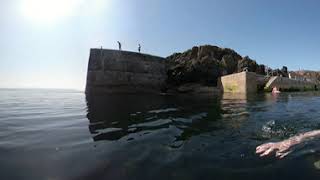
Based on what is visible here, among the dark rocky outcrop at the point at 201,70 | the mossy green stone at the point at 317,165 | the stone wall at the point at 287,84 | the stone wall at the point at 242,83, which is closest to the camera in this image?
the mossy green stone at the point at 317,165

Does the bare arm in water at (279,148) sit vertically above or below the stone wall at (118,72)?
below

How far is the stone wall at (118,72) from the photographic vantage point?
32156 millimetres

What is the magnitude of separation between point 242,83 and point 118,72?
1448cm

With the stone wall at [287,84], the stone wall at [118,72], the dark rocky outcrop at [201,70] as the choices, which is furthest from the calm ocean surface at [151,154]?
the dark rocky outcrop at [201,70]

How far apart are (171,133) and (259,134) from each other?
203 centimetres

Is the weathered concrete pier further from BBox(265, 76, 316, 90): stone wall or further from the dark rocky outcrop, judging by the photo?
the dark rocky outcrop

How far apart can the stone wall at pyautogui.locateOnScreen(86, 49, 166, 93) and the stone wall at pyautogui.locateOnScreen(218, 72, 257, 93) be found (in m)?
10.1

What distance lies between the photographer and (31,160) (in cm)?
436

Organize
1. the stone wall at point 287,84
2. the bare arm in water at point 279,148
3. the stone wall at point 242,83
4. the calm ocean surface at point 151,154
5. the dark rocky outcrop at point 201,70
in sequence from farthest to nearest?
the dark rocky outcrop at point 201,70
the stone wall at point 287,84
the stone wall at point 242,83
the bare arm in water at point 279,148
the calm ocean surface at point 151,154

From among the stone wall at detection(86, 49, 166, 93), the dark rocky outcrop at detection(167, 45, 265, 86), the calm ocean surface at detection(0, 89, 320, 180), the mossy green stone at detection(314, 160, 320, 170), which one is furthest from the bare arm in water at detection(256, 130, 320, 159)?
the dark rocky outcrop at detection(167, 45, 265, 86)

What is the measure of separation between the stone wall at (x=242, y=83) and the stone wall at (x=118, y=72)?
33.1 feet

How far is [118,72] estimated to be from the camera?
1291 inches

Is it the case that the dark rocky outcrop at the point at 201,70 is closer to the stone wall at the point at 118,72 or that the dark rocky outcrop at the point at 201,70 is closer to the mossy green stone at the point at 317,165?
the stone wall at the point at 118,72

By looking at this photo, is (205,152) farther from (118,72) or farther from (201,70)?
(201,70)
